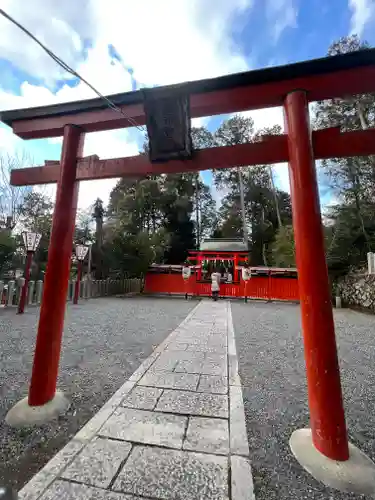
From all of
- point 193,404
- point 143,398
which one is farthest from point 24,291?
point 193,404

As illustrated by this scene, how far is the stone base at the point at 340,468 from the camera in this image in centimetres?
150

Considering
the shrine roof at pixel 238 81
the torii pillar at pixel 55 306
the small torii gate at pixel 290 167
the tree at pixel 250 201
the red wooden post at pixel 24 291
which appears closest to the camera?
the small torii gate at pixel 290 167

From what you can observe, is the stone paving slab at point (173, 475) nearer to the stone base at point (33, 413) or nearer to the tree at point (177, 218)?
the stone base at point (33, 413)

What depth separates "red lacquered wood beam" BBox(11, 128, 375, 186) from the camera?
6.82ft

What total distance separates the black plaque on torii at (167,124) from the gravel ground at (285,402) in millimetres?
2428

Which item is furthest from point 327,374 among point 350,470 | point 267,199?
point 267,199

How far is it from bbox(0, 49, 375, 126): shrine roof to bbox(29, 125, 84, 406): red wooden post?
0.84 ft

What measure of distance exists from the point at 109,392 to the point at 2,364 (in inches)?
70.6

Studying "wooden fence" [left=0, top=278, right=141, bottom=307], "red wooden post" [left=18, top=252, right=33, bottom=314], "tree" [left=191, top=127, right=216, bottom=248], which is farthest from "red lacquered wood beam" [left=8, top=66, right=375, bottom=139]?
"tree" [left=191, top=127, right=216, bottom=248]

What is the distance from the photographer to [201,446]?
1774 mm

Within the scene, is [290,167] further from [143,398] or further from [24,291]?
[24,291]

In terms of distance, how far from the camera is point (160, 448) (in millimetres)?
1744

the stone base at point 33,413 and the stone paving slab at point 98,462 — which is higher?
the stone base at point 33,413

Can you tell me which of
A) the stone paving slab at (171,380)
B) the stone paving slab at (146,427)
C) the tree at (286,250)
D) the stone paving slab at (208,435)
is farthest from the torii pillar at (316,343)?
the tree at (286,250)
